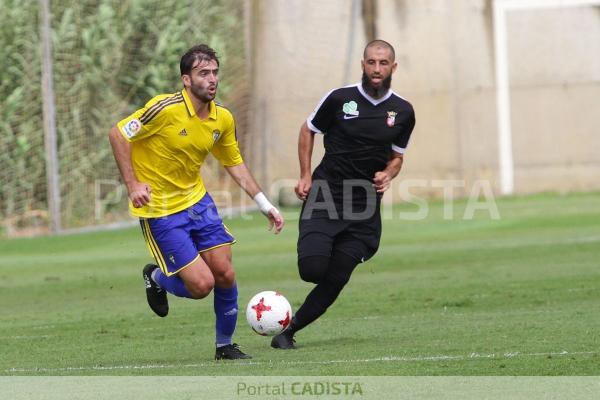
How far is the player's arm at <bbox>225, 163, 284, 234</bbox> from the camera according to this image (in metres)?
9.26

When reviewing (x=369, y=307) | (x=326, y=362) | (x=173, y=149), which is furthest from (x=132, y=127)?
(x=369, y=307)

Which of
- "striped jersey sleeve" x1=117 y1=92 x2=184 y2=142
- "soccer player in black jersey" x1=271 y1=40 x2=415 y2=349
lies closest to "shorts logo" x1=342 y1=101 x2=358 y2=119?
"soccer player in black jersey" x1=271 y1=40 x2=415 y2=349

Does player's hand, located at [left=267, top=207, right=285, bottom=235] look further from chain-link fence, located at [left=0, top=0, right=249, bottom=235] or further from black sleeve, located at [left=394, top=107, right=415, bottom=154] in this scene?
chain-link fence, located at [left=0, top=0, right=249, bottom=235]

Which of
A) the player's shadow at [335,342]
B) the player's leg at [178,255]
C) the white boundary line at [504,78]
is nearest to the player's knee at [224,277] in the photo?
the player's leg at [178,255]

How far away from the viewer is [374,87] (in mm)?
9867

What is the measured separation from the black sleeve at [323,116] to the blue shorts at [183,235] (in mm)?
1254

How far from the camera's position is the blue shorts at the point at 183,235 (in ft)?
29.6

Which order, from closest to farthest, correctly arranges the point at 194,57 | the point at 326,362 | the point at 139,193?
Result: 1. the point at 326,362
2. the point at 139,193
3. the point at 194,57

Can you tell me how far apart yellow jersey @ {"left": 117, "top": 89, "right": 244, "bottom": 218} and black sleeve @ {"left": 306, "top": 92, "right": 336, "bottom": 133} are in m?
0.93

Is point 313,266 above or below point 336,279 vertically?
above

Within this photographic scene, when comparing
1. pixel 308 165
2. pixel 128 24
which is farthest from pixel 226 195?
pixel 308 165

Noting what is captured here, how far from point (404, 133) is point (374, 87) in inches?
18.0

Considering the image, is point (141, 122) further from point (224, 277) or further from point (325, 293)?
point (325, 293)

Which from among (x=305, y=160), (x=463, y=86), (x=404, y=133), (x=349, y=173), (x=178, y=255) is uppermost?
(x=463, y=86)
